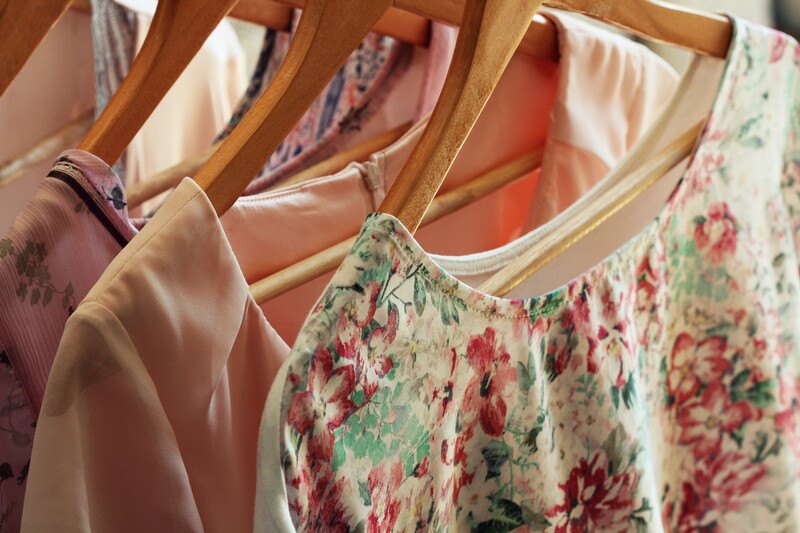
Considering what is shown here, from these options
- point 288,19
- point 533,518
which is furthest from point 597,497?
point 288,19

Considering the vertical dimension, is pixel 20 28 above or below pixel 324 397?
above

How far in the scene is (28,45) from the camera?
42 cm

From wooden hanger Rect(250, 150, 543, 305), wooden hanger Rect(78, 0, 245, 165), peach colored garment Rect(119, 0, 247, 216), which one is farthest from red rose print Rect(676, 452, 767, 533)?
peach colored garment Rect(119, 0, 247, 216)

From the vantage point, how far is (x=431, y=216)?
2.00 ft

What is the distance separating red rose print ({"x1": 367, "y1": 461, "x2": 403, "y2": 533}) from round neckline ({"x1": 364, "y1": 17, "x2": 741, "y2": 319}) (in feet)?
0.32

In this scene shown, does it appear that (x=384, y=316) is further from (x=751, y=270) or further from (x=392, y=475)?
(x=751, y=270)

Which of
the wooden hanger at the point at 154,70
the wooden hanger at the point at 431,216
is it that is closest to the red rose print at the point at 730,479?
the wooden hanger at the point at 431,216

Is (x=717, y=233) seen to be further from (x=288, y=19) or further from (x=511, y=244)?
(x=288, y=19)

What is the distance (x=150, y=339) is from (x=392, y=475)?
0.14 m

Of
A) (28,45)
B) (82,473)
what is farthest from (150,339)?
(28,45)

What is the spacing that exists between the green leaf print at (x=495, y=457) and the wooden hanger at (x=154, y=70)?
0.88 ft

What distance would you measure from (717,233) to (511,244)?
7.6 inches

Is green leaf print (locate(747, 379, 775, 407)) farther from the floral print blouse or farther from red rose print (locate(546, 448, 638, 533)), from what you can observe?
red rose print (locate(546, 448, 638, 533))

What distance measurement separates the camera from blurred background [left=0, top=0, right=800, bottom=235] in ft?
2.40
